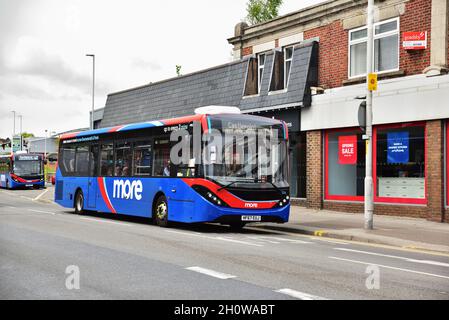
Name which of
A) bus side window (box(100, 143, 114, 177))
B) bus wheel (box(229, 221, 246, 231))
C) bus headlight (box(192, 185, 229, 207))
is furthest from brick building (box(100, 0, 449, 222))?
bus side window (box(100, 143, 114, 177))

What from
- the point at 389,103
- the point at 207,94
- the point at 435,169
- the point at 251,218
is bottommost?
the point at 251,218

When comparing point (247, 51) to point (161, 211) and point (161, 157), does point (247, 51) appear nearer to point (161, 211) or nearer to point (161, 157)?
point (161, 157)

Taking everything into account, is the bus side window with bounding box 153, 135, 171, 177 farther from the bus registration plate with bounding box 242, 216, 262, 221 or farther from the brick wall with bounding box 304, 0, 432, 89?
the brick wall with bounding box 304, 0, 432, 89

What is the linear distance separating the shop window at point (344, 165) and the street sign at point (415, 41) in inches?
141

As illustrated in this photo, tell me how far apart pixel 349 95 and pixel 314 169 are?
125 inches

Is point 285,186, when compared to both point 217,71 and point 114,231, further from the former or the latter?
point 217,71

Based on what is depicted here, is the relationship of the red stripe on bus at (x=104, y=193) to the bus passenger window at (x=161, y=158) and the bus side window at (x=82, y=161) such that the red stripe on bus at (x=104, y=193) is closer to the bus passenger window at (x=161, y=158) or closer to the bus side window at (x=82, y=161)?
the bus side window at (x=82, y=161)

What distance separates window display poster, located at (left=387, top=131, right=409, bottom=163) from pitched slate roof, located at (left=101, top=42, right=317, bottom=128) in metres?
3.94

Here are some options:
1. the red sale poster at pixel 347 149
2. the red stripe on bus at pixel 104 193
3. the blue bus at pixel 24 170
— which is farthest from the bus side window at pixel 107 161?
the blue bus at pixel 24 170

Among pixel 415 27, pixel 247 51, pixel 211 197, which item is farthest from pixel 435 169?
pixel 247 51

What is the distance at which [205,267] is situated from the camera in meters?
8.84

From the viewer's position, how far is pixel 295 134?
23047mm

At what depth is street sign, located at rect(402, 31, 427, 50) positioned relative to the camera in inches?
704
